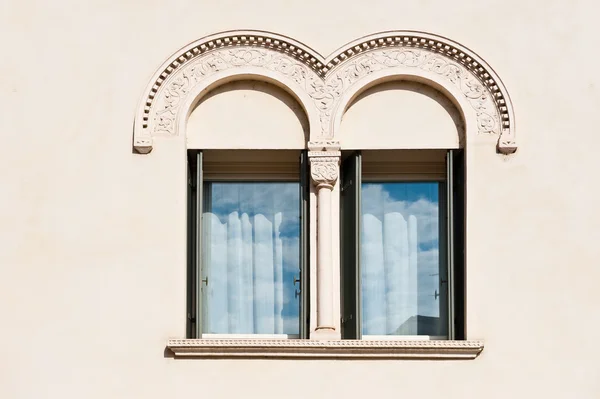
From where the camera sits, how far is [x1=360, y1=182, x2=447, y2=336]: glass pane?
14.0 meters

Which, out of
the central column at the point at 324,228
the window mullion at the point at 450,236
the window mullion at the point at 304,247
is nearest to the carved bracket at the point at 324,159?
the central column at the point at 324,228

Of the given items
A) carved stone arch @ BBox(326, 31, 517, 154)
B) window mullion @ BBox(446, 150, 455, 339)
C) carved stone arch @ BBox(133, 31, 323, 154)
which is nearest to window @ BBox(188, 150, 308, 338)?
carved stone arch @ BBox(133, 31, 323, 154)

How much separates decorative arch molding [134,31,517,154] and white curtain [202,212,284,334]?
112 cm

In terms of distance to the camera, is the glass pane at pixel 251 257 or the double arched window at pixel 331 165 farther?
the glass pane at pixel 251 257

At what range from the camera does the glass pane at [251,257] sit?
1402 cm

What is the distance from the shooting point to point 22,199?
44.8 ft

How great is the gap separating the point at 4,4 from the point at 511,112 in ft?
16.5

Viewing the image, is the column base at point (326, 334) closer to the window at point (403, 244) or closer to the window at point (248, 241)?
the window at point (403, 244)

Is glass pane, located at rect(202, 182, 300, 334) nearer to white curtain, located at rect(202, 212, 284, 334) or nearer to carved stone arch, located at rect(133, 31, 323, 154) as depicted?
white curtain, located at rect(202, 212, 284, 334)

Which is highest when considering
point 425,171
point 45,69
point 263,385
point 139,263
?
point 45,69

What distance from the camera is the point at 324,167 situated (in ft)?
45.0

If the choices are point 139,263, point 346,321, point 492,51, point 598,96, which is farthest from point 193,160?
point 598,96

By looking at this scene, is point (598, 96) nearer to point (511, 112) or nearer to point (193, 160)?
point (511, 112)

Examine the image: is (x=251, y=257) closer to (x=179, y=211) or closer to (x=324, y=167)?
(x=179, y=211)
